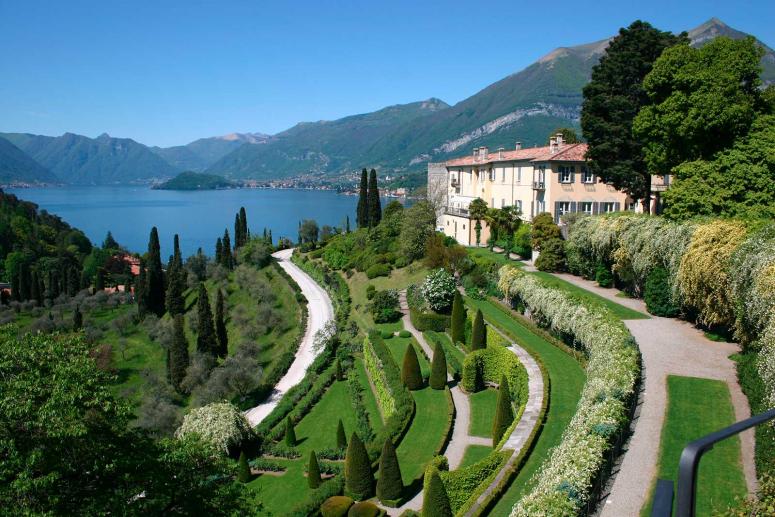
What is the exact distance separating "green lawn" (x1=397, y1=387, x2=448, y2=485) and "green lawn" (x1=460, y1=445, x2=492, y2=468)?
1299mm

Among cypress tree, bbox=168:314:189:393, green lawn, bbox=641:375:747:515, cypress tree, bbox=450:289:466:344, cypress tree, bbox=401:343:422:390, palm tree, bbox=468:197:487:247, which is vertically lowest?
cypress tree, bbox=168:314:189:393

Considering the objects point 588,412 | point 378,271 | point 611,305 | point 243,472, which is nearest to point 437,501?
point 588,412

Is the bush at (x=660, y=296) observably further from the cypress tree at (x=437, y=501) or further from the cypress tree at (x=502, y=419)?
the cypress tree at (x=437, y=501)

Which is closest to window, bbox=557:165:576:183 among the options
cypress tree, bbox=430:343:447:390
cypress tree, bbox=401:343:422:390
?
cypress tree, bbox=430:343:447:390

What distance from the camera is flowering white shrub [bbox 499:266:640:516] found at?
39.4ft

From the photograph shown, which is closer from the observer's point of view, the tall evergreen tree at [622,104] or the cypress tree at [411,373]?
the cypress tree at [411,373]

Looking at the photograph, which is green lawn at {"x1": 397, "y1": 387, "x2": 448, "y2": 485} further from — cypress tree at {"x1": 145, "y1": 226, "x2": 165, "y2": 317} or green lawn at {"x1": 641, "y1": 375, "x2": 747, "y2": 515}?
cypress tree at {"x1": 145, "y1": 226, "x2": 165, "y2": 317}

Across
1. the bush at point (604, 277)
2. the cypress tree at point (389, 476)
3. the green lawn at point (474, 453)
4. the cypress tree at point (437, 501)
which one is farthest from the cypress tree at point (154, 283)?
the cypress tree at point (437, 501)

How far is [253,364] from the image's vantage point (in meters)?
38.9

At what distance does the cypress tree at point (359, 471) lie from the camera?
20188mm

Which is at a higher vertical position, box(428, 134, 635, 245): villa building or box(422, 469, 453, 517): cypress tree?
box(428, 134, 635, 245): villa building

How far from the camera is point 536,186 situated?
151ft

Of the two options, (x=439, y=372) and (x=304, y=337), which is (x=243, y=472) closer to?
(x=439, y=372)

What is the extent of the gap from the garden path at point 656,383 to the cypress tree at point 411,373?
989 cm
